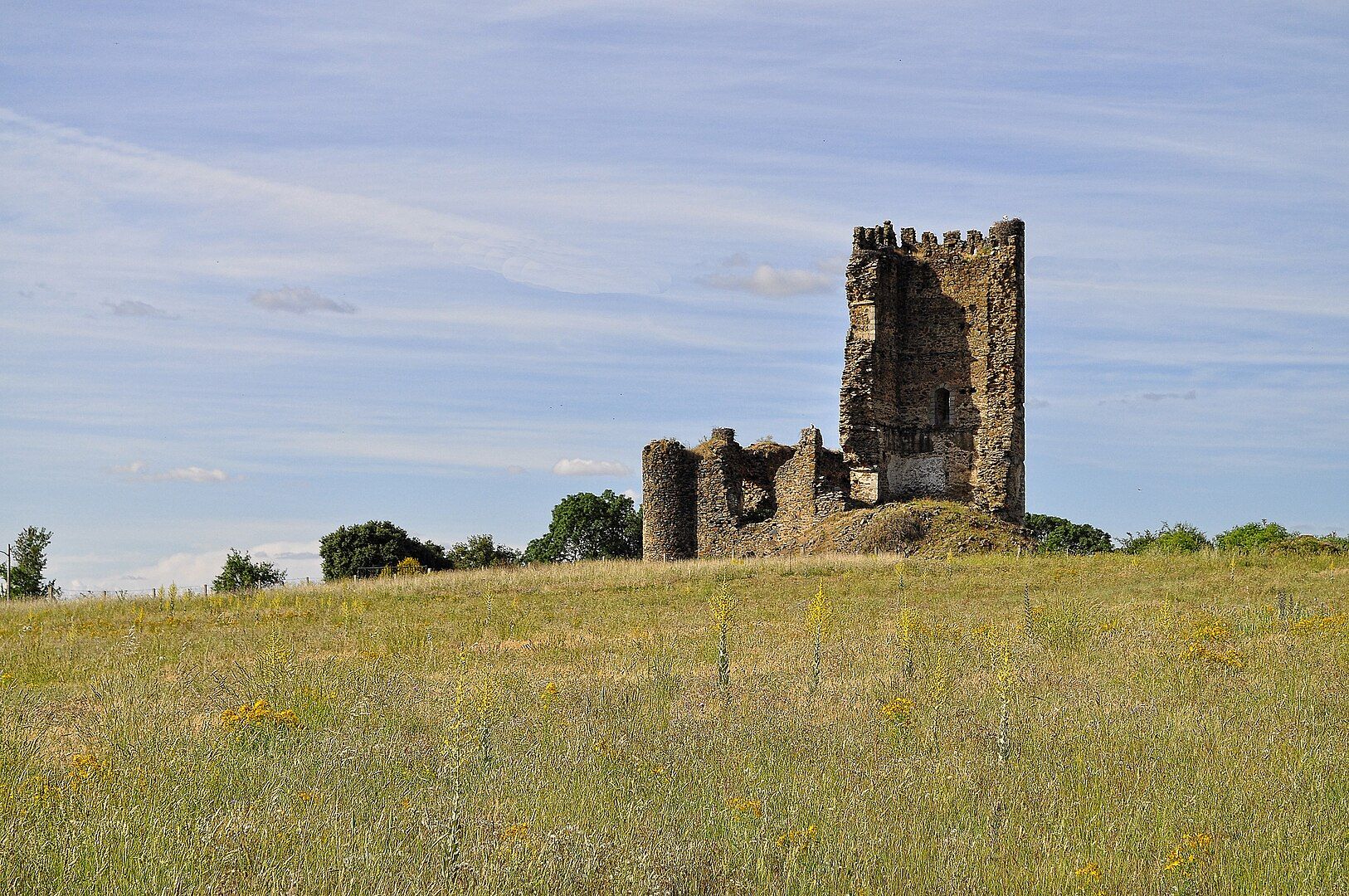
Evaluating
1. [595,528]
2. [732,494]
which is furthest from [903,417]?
[595,528]

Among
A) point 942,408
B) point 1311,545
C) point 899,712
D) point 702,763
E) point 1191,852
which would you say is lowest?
point 1191,852

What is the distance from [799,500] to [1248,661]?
24462mm

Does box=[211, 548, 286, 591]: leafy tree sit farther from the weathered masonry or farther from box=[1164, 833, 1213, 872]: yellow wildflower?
box=[1164, 833, 1213, 872]: yellow wildflower

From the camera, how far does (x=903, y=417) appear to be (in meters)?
39.8

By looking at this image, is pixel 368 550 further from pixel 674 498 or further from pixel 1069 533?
pixel 1069 533

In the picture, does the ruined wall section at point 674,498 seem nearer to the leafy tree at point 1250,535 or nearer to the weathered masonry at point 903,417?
the weathered masonry at point 903,417

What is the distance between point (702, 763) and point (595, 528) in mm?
50133

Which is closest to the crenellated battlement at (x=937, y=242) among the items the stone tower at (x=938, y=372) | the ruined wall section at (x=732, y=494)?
the stone tower at (x=938, y=372)

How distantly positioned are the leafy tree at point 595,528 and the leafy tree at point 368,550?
6.74 m

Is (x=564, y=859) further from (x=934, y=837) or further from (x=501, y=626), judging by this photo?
(x=501, y=626)

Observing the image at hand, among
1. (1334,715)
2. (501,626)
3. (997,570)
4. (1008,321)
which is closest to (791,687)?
(1334,715)

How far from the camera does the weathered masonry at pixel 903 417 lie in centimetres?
3816

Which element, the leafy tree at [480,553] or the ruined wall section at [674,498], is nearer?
the ruined wall section at [674,498]

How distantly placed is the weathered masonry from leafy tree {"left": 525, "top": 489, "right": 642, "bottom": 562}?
17.3m
